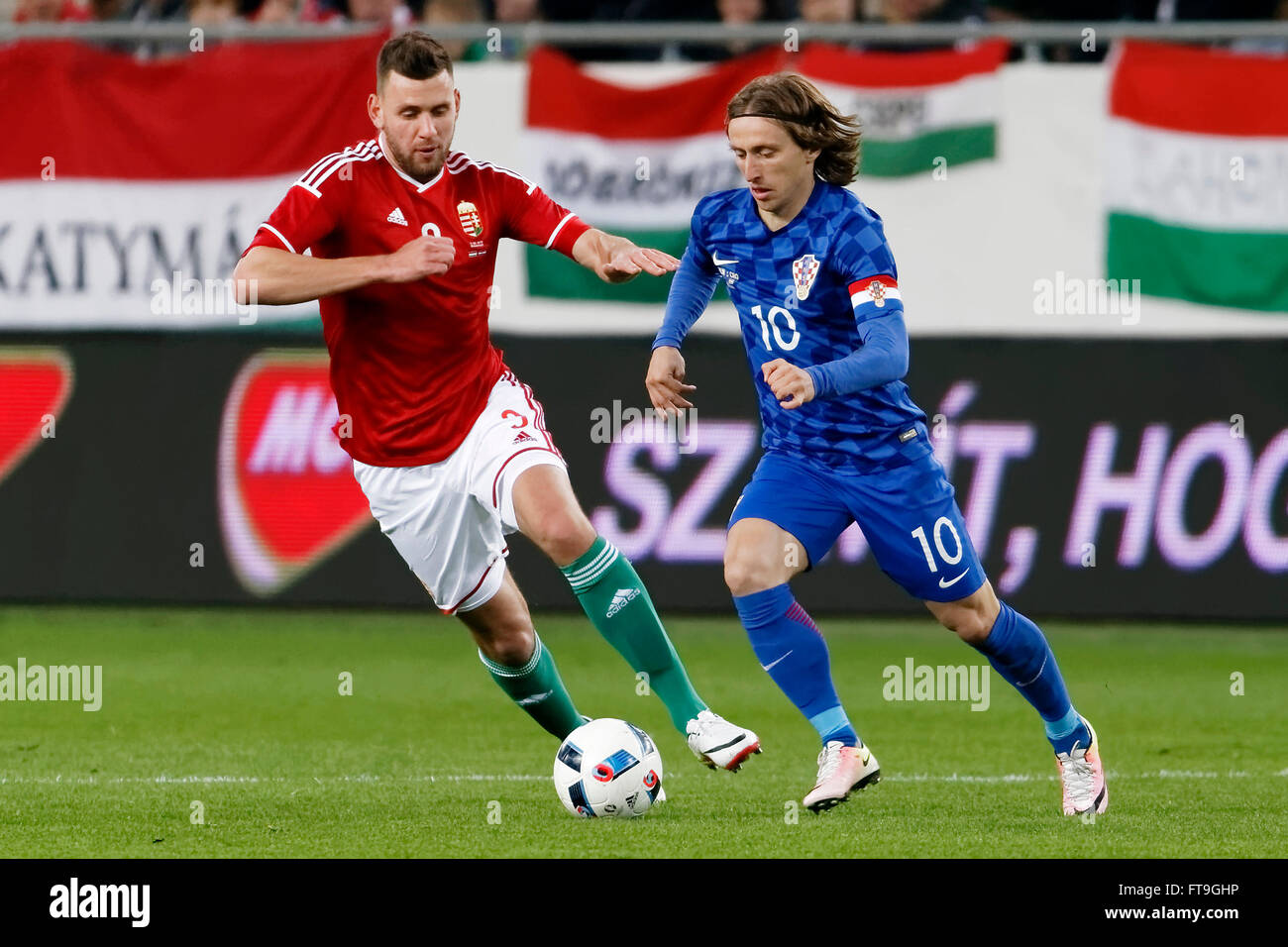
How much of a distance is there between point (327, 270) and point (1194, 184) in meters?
6.77

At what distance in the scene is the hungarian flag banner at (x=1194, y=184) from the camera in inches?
462

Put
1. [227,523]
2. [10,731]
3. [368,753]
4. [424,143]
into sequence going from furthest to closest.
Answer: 1. [227,523]
2. [10,731]
3. [368,753]
4. [424,143]

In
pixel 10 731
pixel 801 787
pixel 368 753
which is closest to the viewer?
pixel 801 787

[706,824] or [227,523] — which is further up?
[706,824]

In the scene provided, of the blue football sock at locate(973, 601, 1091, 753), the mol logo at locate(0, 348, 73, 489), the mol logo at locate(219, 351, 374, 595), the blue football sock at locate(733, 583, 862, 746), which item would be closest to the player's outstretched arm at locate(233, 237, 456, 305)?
the blue football sock at locate(733, 583, 862, 746)

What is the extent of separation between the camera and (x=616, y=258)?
6.67 metres

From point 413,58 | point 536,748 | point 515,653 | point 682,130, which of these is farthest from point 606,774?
point 682,130

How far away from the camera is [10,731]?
8641mm

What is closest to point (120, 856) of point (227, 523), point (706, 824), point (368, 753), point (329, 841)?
point (329, 841)

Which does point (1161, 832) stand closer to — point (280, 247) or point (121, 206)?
point (280, 247)

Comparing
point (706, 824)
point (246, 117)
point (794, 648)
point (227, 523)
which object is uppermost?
point (246, 117)

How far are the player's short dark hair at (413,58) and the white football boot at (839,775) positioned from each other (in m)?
2.41

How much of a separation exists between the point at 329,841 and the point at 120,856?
59cm

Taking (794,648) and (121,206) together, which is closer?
(794,648)
